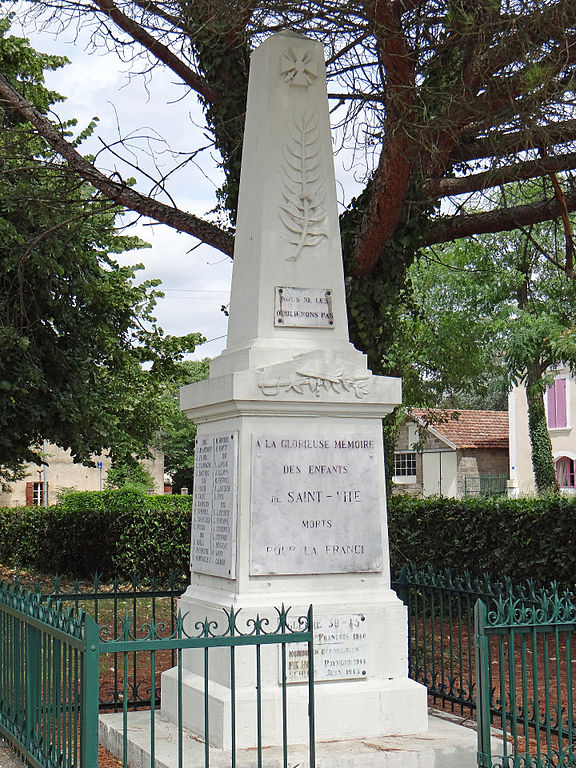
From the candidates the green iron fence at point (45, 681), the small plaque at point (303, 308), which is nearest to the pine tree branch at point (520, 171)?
the small plaque at point (303, 308)

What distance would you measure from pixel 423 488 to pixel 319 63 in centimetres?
3881

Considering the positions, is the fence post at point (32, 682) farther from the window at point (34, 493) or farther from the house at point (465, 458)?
the house at point (465, 458)

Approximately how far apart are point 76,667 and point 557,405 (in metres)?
35.2

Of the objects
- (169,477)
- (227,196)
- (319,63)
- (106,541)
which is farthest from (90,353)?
(169,477)

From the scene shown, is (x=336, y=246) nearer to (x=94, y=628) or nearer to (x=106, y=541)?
(x=94, y=628)

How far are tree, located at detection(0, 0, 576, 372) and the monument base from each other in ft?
12.6

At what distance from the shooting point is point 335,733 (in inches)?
223

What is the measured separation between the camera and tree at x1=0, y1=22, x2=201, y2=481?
13.7m

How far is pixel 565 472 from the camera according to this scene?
3809 centimetres

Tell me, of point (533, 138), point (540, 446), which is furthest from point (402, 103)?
point (540, 446)

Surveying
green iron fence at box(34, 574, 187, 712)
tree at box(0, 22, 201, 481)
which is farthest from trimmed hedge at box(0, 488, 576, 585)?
tree at box(0, 22, 201, 481)

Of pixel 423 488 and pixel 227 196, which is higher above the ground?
pixel 227 196

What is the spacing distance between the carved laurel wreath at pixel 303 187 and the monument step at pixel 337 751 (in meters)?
3.05

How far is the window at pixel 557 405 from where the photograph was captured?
3732 centimetres
